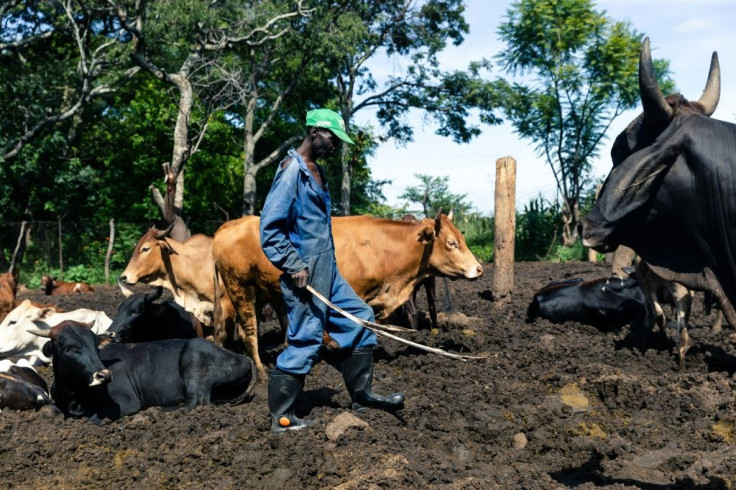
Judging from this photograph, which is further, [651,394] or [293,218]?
[651,394]

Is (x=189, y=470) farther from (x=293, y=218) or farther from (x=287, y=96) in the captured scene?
(x=287, y=96)

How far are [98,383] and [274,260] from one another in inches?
77.3

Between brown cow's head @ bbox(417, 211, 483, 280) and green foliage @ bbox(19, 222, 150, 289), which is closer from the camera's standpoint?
brown cow's head @ bbox(417, 211, 483, 280)

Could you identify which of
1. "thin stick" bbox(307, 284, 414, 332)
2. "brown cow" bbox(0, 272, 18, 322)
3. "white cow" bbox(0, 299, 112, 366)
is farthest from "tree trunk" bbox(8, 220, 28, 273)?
"thin stick" bbox(307, 284, 414, 332)

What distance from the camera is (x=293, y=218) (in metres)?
6.03

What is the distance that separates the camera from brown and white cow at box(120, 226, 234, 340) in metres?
10.7

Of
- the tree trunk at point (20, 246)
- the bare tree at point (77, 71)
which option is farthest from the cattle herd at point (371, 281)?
the tree trunk at point (20, 246)

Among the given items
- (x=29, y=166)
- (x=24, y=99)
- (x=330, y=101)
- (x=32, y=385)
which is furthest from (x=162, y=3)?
(x=32, y=385)

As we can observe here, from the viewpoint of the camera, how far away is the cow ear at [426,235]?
9.06 metres

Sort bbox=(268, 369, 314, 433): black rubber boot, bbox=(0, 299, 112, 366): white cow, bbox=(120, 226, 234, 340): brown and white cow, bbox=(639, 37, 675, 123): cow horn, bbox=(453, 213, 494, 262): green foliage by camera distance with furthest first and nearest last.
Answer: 1. bbox=(453, 213, 494, 262): green foliage
2. bbox=(120, 226, 234, 340): brown and white cow
3. bbox=(0, 299, 112, 366): white cow
4. bbox=(268, 369, 314, 433): black rubber boot
5. bbox=(639, 37, 675, 123): cow horn

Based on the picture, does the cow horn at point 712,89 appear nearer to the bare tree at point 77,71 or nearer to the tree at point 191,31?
the tree at point 191,31

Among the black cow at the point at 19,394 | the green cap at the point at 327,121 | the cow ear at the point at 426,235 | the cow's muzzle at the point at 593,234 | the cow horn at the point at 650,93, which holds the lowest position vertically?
the black cow at the point at 19,394

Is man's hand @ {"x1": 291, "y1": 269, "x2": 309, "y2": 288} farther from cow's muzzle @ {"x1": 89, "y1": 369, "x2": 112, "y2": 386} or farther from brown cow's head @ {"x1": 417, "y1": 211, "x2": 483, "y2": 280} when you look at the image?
brown cow's head @ {"x1": 417, "y1": 211, "x2": 483, "y2": 280}

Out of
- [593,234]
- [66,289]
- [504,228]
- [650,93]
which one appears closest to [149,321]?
[504,228]
